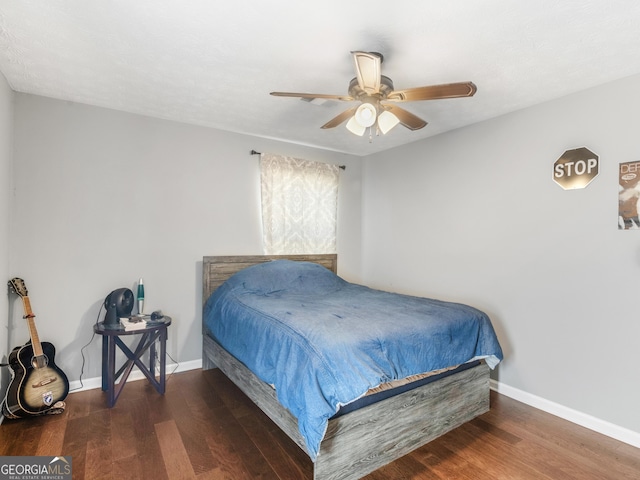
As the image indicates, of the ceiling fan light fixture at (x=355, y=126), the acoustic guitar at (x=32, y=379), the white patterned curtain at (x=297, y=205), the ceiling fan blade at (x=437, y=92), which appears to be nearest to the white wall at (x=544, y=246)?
the white patterned curtain at (x=297, y=205)

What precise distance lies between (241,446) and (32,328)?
1.77m

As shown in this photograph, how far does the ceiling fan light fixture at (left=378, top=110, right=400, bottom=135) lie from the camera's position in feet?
Result: 7.22

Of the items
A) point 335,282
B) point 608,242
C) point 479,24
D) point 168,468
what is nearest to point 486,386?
point 608,242

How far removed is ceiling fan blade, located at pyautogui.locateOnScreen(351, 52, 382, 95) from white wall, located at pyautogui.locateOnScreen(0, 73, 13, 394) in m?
2.40

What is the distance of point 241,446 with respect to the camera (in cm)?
212

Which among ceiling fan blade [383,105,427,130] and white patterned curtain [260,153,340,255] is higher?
ceiling fan blade [383,105,427,130]

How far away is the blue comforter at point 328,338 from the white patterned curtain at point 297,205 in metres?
0.75

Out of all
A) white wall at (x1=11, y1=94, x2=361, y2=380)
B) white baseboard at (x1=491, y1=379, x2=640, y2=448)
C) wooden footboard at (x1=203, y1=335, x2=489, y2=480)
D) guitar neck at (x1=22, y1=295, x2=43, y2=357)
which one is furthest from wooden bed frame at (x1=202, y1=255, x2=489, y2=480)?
guitar neck at (x1=22, y1=295, x2=43, y2=357)

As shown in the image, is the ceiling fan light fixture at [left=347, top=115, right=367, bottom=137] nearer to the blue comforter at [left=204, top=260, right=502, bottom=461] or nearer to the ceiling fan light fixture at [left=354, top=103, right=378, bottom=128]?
the ceiling fan light fixture at [left=354, top=103, right=378, bottom=128]

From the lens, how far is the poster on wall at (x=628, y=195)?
7.51ft

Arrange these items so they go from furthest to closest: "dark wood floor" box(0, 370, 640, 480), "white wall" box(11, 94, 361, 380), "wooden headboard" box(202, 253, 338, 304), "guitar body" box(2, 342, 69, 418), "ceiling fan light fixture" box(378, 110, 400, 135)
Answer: "wooden headboard" box(202, 253, 338, 304) → "white wall" box(11, 94, 361, 380) → "guitar body" box(2, 342, 69, 418) → "ceiling fan light fixture" box(378, 110, 400, 135) → "dark wood floor" box(0, 370, 640, 480)

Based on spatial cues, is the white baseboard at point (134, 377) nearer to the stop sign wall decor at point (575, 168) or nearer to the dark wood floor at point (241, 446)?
the dark wood floor at point (241, 446)

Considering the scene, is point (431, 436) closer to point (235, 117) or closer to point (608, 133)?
point (608, 133)

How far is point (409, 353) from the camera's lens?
80.3 inches
